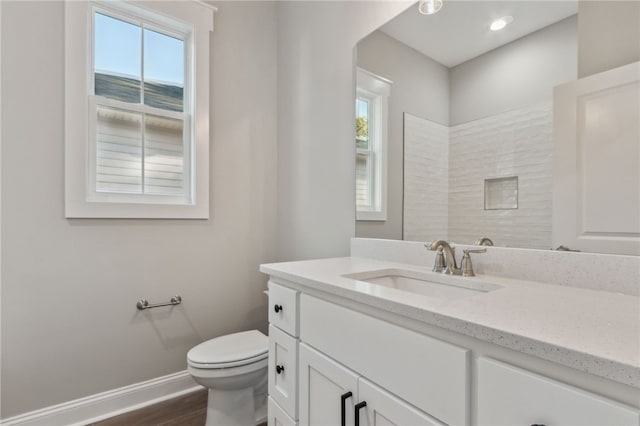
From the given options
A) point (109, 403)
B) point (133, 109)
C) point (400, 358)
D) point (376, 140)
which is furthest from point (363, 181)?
point (109, 403)

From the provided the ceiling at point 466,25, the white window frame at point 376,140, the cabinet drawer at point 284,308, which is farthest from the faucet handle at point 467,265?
the ceiling at point 466,25

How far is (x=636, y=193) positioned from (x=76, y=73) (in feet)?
7.62

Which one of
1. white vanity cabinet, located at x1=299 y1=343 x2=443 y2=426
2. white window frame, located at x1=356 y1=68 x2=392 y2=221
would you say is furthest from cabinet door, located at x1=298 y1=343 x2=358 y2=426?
white window frame, located at x1=356 y1=68 x2=392 y2=221

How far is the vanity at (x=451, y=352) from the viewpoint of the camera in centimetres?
46

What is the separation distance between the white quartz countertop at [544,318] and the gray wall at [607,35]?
25.1 inches

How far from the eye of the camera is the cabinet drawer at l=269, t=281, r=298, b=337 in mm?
1091

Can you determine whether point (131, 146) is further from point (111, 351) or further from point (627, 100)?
point (627, 100)

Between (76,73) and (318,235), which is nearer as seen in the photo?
(76,73)

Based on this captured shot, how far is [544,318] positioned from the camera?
1.96ft

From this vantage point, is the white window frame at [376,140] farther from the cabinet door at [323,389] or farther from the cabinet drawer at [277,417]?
the cabinet drawer at [277,417]

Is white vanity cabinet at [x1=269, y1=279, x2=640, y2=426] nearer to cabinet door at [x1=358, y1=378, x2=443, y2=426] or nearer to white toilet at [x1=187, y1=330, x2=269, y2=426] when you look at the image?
cabinet door at [x1=358, y1=378, x2=443, y2=426]

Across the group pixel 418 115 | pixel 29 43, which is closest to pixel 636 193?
pixel 418 115

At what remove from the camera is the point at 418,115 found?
136 cm

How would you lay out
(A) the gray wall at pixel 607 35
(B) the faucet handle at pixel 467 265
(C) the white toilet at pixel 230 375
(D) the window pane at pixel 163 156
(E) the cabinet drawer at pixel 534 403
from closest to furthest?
(E) the cabinet drawer at pixel 534 403 → (A) the gray wall at pixel 607 35 → (B) the faucet handle at pixel 467 265 → (C) the white toilet at pixel 230 375 → (D) the window pane at pixel 163 156
